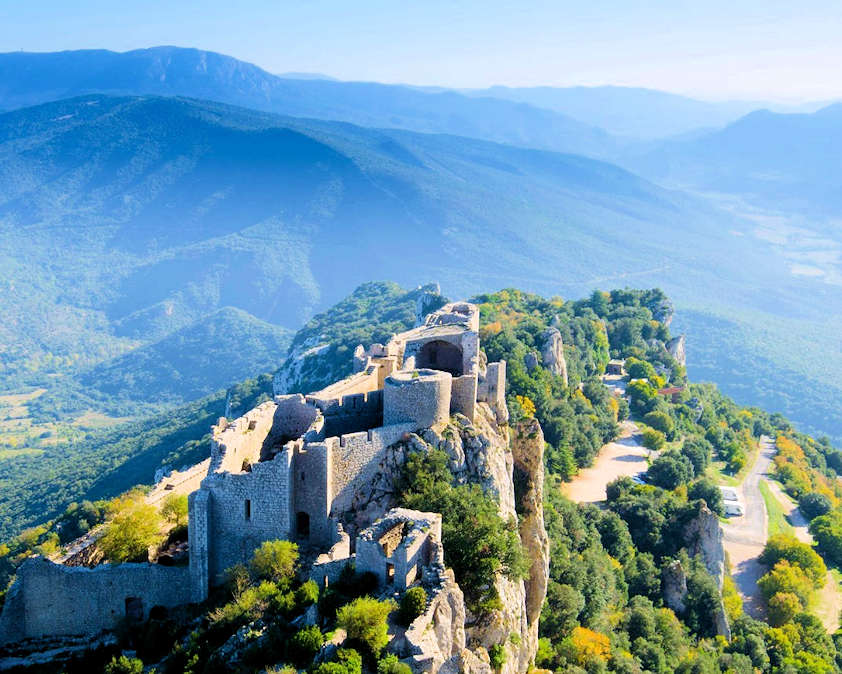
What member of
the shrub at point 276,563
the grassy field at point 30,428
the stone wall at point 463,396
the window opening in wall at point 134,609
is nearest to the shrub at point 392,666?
the shrub at point 276,563

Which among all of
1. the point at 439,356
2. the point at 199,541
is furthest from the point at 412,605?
the point at 439,356

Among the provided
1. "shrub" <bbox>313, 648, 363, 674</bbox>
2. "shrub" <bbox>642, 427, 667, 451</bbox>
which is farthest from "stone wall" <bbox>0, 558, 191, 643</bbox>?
"shrub" <bbox>642, 427, 667, 451</bbox>

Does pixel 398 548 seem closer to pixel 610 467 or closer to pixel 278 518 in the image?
pixel 278 518

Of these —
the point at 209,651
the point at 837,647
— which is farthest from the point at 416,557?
the point at 837,647

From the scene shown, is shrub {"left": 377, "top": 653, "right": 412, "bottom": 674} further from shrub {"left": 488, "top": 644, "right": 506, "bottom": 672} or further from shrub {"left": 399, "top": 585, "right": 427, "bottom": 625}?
shrub {"left": 488, "top": 644, "right": 506, "bottom": 672}

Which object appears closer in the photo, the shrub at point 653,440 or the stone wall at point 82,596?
the stone wall at point 82,596

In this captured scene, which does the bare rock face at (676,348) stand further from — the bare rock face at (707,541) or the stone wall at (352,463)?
the stone wall at (352,463)

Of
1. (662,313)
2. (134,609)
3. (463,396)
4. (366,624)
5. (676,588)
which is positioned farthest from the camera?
(662,313)
